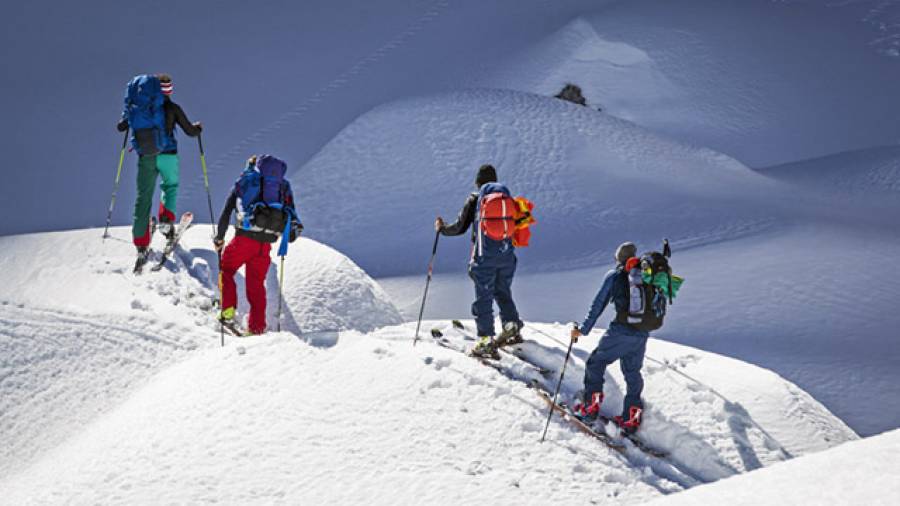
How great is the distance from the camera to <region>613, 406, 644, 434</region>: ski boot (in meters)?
7.51

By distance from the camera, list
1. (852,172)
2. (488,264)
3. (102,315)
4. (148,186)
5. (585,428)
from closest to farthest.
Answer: (585,428), (488,264), (102,315), (148,186), (852,172)

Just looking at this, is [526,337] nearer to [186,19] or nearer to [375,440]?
[375,440]

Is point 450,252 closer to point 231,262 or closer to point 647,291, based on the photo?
point 231,262

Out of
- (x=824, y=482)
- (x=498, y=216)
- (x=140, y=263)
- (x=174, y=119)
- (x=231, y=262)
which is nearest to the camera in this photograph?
(x=824, y=482)

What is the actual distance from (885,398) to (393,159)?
1109 cm

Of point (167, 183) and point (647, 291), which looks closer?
point (647, 291)

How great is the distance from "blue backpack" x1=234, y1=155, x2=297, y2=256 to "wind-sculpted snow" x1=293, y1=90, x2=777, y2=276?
7.97 meters

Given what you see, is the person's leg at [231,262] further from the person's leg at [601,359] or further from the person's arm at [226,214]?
the person's leg at [601,359]

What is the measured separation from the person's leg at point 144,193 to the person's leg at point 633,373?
5.80 m

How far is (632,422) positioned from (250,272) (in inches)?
160

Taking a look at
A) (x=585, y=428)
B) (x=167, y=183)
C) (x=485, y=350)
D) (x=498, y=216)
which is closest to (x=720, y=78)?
(x=167, y=183)

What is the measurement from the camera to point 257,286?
353 inches

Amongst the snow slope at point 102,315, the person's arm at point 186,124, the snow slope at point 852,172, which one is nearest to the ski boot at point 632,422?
the snow slope at point 102,315

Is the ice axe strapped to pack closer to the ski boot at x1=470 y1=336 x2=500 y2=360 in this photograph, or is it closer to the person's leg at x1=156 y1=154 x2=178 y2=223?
the ski boot at x1=470 y1=336 x2=500 y2=360
